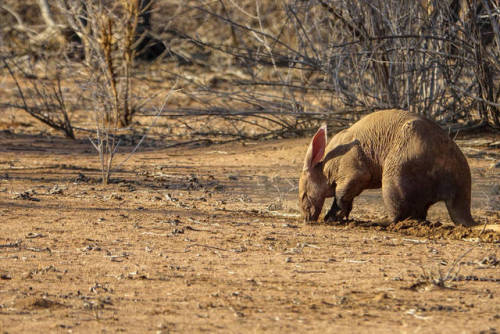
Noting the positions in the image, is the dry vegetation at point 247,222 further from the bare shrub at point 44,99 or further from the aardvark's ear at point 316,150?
the aardvark's ear at point 316,150

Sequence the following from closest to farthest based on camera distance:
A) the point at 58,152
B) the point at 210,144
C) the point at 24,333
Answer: the point at 24,333
the point at 58,152
the point at 210,144

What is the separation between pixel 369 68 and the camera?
30.5 feet

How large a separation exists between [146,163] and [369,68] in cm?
287

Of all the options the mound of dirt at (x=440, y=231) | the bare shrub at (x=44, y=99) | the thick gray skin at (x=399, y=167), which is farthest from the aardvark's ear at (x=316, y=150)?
the bare shrub at (x=44, y=99)

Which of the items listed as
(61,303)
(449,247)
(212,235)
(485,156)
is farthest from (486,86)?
(61,303)

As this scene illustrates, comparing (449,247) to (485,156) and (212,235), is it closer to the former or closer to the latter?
(212,235)

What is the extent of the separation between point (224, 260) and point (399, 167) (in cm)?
173

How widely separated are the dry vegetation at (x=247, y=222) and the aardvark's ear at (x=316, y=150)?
0.55m

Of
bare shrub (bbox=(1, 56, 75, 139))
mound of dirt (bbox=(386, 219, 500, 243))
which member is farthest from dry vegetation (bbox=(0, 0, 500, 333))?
bare shrub (bbox=(1, 56, 75, 139))

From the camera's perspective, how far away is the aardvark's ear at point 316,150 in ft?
21.8

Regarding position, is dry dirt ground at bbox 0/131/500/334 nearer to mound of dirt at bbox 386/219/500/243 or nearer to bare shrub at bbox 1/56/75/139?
mound of dirt at bbox 386/219/500/243

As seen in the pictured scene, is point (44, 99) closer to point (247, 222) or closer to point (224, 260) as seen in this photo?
point (247, 222)

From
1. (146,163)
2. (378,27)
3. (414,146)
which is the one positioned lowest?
(146,163)

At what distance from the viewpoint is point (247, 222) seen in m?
6.57
